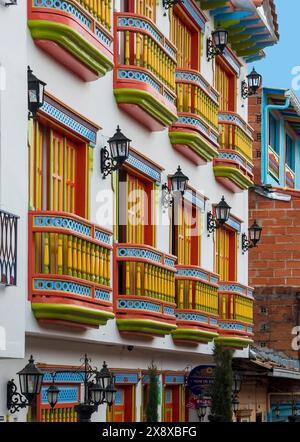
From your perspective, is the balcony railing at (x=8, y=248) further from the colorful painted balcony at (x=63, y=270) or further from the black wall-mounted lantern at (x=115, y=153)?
the black wall-mounted lantern at (x=115, y=153)

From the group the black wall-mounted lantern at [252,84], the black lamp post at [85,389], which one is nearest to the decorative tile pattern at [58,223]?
the black lamp post at [85,389]

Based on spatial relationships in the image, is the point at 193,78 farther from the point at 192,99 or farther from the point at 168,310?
the point at 168,310

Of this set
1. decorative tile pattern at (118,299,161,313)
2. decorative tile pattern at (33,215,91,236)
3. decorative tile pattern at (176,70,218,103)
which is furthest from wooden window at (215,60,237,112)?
decorative tile pattern at (33,215,91,236)

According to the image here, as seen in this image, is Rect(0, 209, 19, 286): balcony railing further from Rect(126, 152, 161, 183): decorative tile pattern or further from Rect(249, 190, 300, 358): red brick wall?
Rect(249, 190, 300, 358): red brick wall

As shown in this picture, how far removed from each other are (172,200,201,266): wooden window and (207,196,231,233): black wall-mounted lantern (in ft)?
1.78

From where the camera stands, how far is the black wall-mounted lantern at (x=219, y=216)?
23.7 metres

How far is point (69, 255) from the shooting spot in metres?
15.2

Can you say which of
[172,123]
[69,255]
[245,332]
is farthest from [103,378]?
[245,332]

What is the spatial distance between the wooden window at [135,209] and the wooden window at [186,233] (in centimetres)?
158

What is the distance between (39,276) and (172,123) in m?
6.50

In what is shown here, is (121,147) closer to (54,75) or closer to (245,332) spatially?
(54,75)

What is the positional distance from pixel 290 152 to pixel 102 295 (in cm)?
2180
